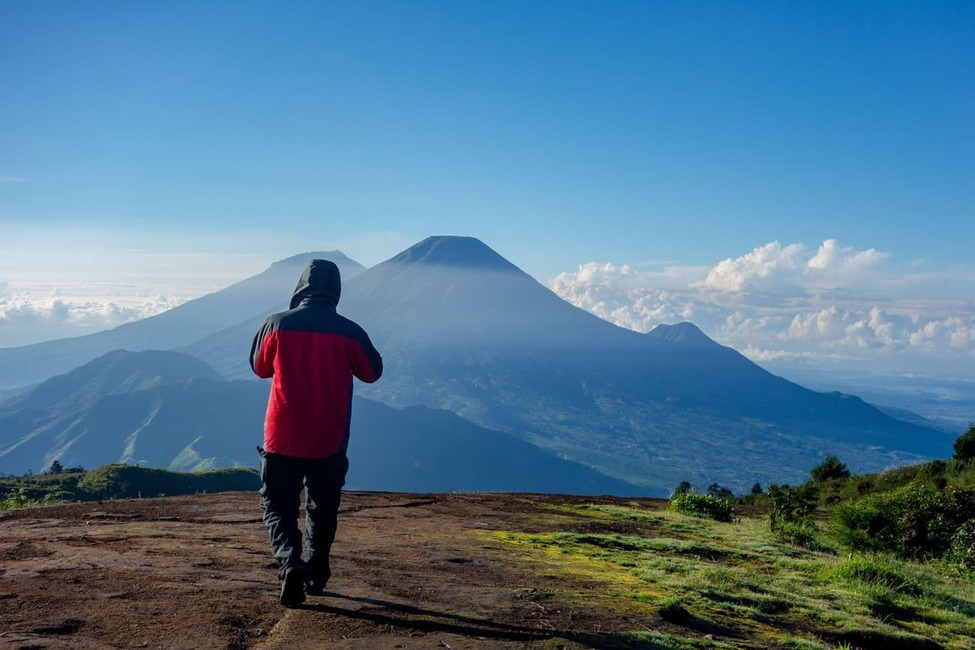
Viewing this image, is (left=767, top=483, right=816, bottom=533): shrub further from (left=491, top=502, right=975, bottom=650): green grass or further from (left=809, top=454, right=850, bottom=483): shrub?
(left=809, top=454, right=850, bottom=483): shrub

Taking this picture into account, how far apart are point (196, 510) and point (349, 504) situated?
2877mm

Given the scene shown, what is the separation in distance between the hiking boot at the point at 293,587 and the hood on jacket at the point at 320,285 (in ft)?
7.64

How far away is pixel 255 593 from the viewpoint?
617 centimetres

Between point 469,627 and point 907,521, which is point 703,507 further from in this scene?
point 469,627

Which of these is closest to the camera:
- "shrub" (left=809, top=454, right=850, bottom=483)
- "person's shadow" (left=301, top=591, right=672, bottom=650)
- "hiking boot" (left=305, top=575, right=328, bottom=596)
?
"person's shadow" (left=301, top=591, right=672, bottom=650)

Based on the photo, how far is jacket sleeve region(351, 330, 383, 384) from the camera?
6.45 metres

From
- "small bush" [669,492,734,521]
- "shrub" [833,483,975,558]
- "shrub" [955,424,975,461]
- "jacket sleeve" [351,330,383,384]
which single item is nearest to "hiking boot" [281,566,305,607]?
"jacket sleeve" [351,330,383,384]

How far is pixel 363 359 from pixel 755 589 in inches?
206

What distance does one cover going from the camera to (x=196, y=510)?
1181 centimetres

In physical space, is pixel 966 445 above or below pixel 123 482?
above

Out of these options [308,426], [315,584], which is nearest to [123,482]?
[315,584]

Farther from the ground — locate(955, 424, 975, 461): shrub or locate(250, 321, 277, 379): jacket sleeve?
locate(250, 321, 277, 379): jacket sleeve

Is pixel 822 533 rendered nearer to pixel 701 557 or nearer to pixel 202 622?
pixel 701 557

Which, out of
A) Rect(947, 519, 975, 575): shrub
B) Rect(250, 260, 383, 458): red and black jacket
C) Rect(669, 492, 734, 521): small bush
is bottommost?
Rect(669, 492, 734, 521): small bush
